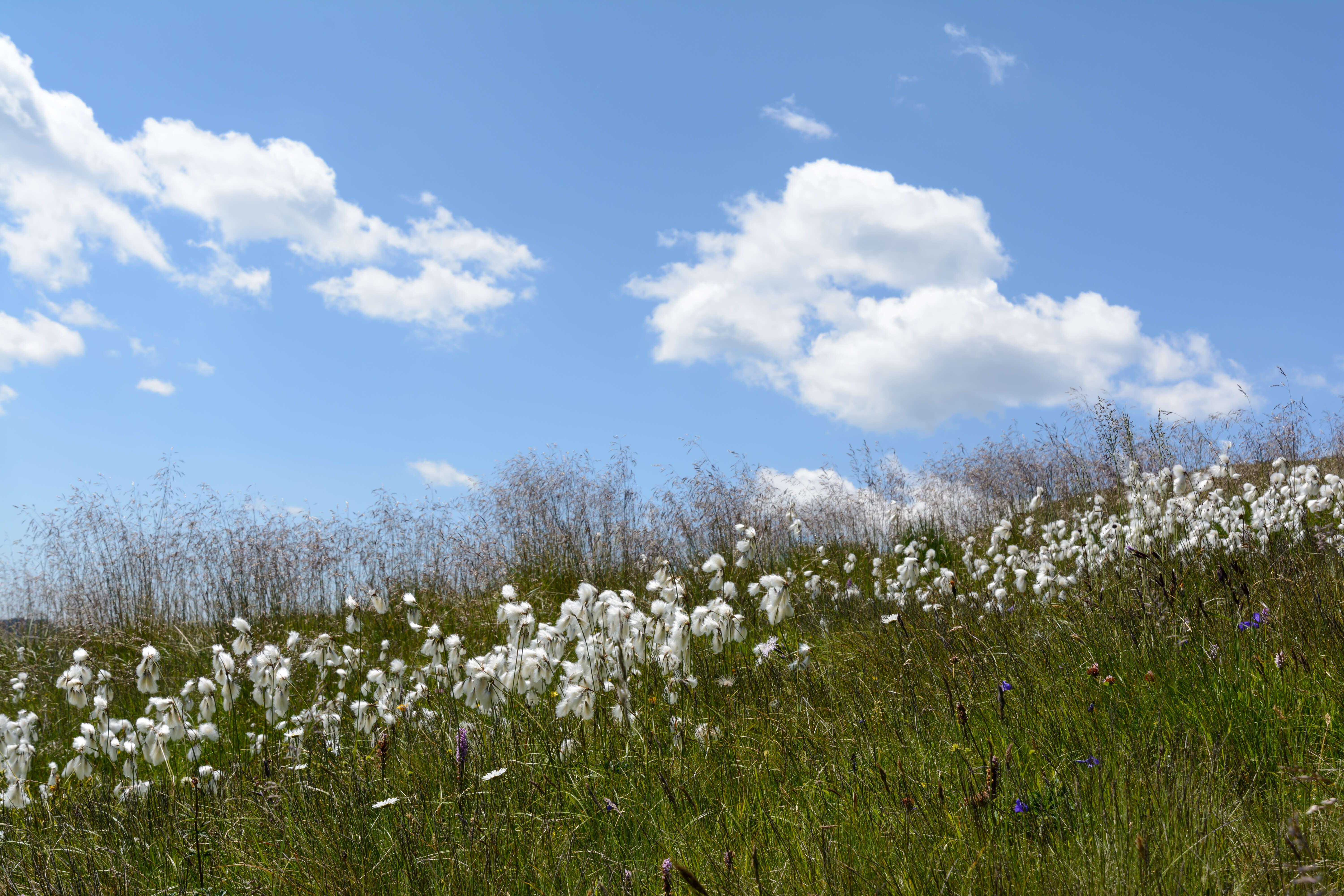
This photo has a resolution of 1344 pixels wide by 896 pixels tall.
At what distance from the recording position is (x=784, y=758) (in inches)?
119

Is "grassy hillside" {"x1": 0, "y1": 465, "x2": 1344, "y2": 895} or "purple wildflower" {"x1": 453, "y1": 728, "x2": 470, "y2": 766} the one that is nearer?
"grassy hillside" {"x1": 0, "y1": 465, "x2": 1344, "y2": 895}

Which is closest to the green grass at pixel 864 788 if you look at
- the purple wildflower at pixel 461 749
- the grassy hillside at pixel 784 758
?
the grassy hillside at pixel 784 758

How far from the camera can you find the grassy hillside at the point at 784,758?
2.18 meters

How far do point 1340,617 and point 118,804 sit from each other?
6041mm

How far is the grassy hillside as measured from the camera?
2.18 m

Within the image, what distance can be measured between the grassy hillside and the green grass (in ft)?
0.05

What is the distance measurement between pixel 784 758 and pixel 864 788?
0.47 metres

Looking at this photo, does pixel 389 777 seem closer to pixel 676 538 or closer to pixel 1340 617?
pixel 1340 617

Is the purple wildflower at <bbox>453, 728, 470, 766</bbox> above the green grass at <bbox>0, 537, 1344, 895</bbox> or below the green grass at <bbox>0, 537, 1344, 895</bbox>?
above

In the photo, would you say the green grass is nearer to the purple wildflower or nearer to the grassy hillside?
the grassy hillside

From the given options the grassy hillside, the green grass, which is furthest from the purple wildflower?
the green grass

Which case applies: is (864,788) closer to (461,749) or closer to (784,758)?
(784,758)

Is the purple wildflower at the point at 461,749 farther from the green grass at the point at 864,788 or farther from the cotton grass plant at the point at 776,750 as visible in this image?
the green grass at the point at 864,788

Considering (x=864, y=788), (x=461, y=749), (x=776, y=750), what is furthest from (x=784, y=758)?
(x=461, y=749)
